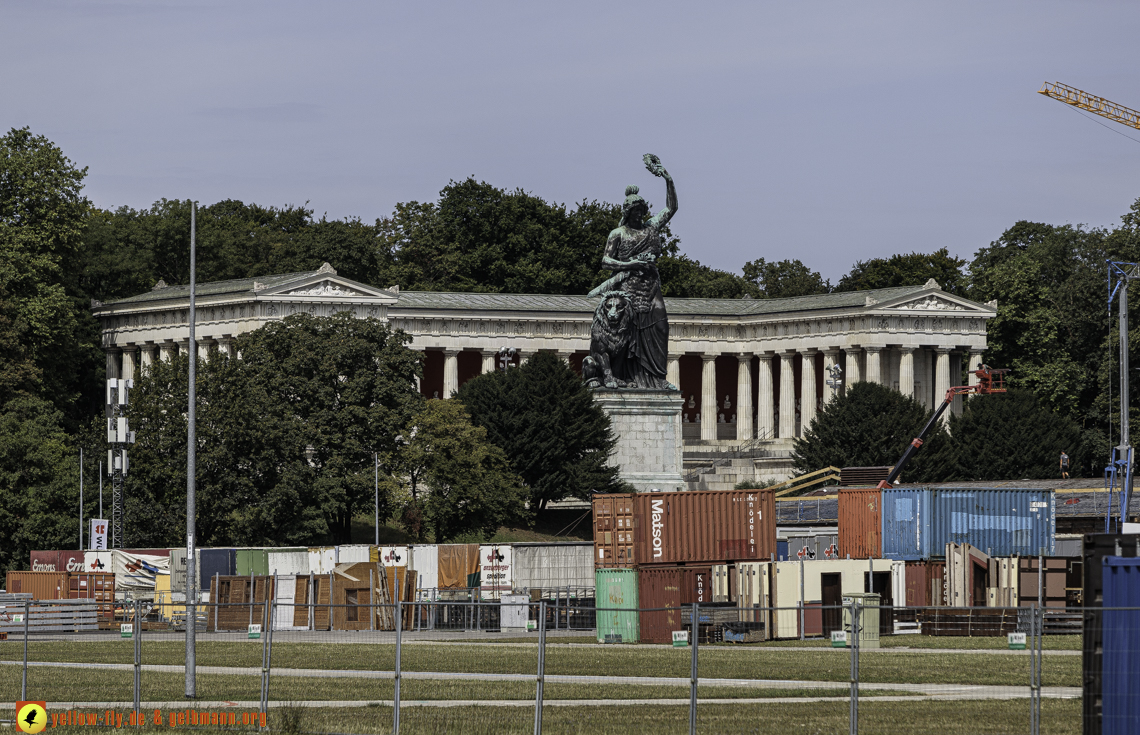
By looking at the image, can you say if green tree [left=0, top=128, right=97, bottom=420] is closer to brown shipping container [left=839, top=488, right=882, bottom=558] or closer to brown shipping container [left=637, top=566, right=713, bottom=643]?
brown shipping container [left=839, top=488, right=882, bottom=558]

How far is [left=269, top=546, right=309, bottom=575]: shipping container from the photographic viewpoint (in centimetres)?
6612

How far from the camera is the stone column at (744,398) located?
486 ft

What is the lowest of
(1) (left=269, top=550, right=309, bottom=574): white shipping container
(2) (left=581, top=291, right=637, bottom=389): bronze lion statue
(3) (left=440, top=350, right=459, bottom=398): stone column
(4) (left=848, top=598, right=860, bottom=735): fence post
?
(1) (left=269, top=550, right=309, bottom=574): white shipping container

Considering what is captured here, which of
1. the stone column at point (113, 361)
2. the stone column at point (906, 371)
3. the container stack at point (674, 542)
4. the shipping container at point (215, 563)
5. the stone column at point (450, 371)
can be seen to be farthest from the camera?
the stone column at point (906, 371)

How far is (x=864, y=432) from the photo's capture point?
377 feet

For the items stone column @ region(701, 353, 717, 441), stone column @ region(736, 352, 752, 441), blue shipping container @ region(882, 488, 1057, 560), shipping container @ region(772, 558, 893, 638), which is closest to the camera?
shipping container @ region(772, 558, 893, 638)

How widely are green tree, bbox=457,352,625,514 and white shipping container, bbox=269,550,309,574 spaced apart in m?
31.3

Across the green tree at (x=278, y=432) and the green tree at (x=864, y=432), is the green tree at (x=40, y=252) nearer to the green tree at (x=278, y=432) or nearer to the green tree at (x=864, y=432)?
the green tree at (x=278, y=432)

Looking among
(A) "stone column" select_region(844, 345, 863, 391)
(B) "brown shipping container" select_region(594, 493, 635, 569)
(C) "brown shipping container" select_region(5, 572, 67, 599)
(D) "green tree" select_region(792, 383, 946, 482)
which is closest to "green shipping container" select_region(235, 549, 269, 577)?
(C) "brown shipping container" select_region(5, 572, 67, 599)

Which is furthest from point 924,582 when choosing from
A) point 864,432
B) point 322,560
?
point 864,432

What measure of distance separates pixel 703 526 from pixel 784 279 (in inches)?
4755

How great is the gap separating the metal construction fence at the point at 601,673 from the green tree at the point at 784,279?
11555 cm

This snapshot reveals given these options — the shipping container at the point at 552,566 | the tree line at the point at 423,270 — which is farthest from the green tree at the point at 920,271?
the shipping container at the point at 552,566

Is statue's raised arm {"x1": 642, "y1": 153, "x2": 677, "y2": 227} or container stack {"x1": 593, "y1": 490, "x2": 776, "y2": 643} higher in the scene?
statue's raised arm {"x1": 642, "y1": 153, "x2": 677, "y2": 227}
